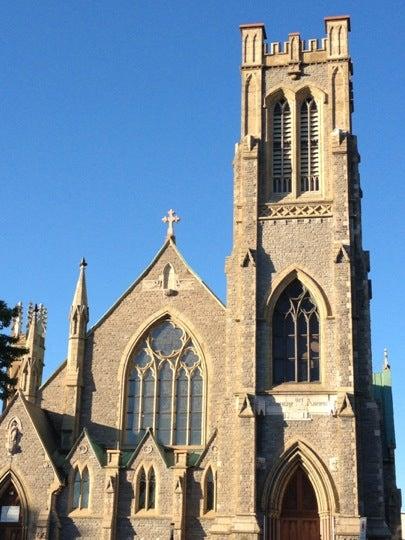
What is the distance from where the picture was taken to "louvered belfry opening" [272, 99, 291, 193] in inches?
1419

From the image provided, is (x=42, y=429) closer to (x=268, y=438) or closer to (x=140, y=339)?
(x=140, y=339)

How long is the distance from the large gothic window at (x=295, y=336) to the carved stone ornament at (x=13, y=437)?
10.4 meters

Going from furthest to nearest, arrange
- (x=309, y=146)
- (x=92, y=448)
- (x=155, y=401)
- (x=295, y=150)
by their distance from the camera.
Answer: (x=309, y=146) → (x=295, y=150) → (x=155, y=401) → (x=92, y=448)

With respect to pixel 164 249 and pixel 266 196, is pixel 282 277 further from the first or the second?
pixel 164 249

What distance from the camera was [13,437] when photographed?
111 feet

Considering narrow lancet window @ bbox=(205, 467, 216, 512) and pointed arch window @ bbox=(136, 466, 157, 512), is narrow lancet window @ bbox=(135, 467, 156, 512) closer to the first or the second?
pointed arch window @ bbox=(136, 466, 157, 512)

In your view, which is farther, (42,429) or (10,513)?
(42,429)

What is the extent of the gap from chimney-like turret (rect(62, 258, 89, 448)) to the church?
0.22 ft

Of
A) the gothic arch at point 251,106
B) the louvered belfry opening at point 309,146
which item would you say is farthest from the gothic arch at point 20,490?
the gothic arch at point 251,106

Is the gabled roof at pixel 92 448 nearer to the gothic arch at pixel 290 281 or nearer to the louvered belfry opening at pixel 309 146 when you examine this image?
the gothic arch at pixel 290 281

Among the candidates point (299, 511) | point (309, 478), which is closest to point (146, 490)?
point (299, 511)

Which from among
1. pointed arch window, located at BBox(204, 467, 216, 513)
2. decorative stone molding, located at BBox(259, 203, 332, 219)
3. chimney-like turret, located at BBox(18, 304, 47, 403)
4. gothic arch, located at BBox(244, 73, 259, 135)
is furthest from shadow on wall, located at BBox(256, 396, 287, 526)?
gothic arch, located at BBox(244, 73, 259, 135)

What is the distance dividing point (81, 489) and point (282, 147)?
1627cm

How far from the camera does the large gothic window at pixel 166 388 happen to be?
116 ft
